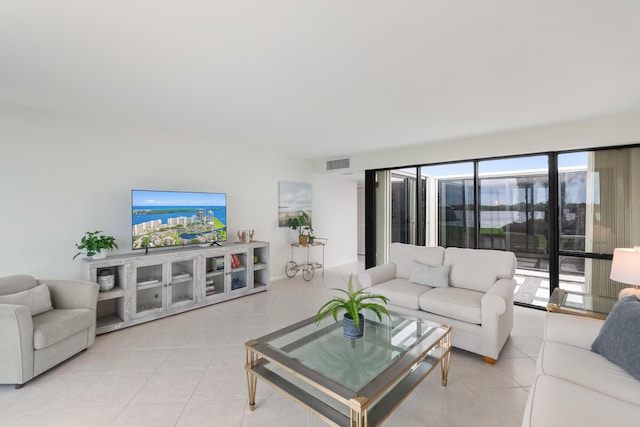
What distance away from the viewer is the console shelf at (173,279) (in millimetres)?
3307

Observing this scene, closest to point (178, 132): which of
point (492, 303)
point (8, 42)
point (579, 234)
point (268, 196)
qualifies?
point (268, 196)

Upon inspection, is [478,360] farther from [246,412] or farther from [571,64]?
[571,64]

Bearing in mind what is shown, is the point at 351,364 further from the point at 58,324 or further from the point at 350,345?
the point at 58,324

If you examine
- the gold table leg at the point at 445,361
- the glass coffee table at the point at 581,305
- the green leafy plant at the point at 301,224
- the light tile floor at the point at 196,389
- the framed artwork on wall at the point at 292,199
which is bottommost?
the light tile floor at the point at 196,389

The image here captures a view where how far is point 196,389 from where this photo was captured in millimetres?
2184

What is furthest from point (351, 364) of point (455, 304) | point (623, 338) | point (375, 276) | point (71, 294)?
point (71, 294)

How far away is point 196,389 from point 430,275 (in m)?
2.60

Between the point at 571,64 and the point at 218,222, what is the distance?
14.1 ft

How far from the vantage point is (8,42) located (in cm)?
186

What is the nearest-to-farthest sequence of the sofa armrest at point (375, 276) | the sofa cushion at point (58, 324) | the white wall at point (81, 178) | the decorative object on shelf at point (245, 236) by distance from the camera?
the sofa cushion at point (58, 324) → the white wall at point (81, 178) → the sofa armrest at point (375, 276) → the decorative object on shelf at point (245, 236)

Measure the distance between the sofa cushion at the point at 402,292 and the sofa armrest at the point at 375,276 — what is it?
9 cm

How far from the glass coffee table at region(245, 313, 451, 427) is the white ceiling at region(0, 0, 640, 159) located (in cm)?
205

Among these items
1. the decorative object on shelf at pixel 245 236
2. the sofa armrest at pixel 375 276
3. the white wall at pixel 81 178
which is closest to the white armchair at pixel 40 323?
the white wall at pixel 81 178

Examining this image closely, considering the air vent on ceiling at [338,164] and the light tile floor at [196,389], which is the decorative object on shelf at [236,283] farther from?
the air vent on ceiling at [338,164]
